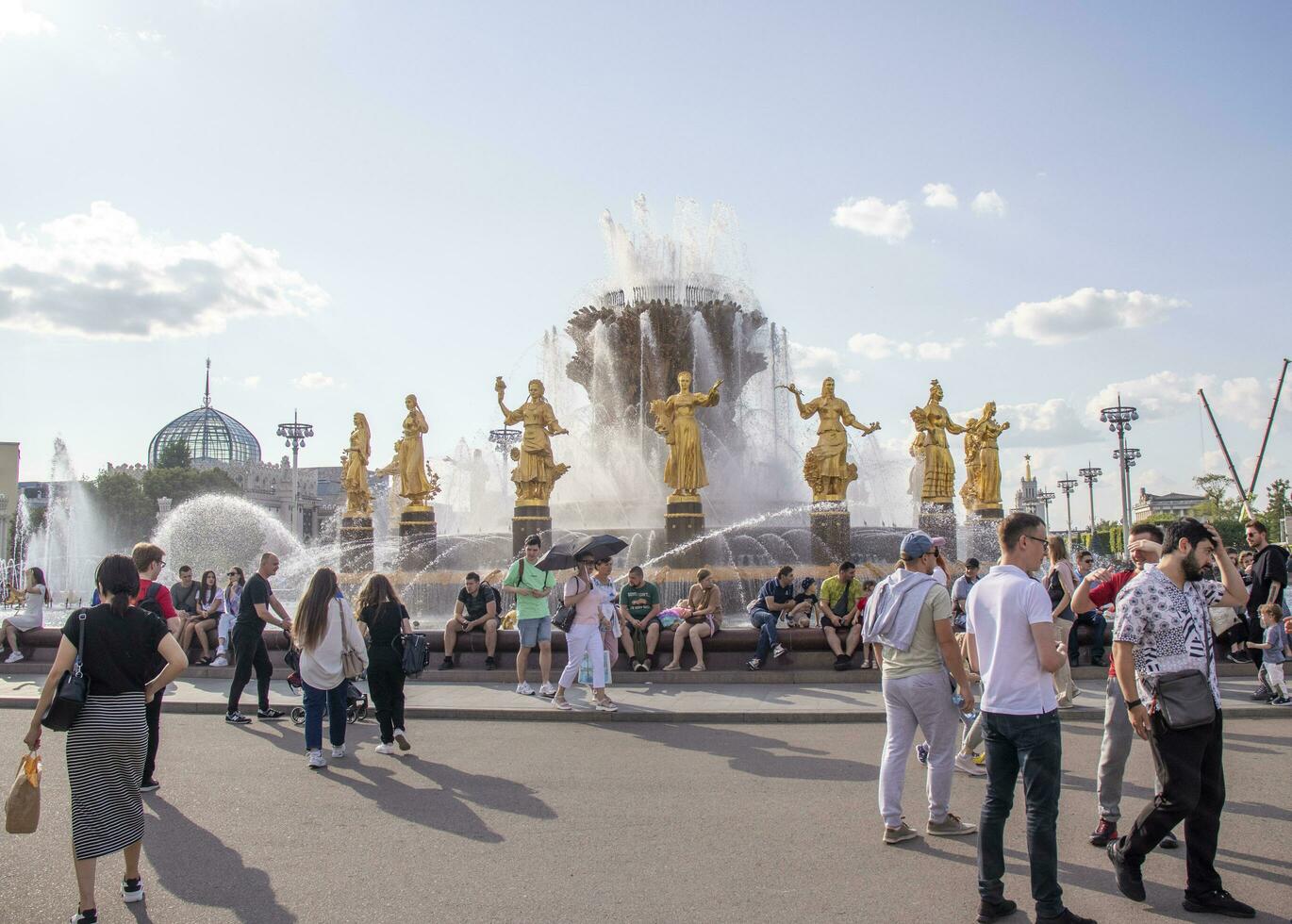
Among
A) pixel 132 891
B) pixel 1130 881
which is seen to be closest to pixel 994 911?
pixel 1130 881

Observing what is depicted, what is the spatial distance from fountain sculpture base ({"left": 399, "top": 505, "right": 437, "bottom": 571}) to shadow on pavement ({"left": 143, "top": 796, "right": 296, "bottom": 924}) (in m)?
15.5

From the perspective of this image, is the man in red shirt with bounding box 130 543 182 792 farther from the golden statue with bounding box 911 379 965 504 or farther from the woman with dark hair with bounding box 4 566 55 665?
the golden statue with bounding box 911 379 965 504

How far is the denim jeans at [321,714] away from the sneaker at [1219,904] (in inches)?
235

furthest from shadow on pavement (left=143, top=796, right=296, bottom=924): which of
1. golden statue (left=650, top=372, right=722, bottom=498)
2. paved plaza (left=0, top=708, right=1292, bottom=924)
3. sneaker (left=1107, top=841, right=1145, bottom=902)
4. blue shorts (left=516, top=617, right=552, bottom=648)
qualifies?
golden statue (left=650, top=372, right=722, bottom=498)

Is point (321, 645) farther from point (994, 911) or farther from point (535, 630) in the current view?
point (994, 911)

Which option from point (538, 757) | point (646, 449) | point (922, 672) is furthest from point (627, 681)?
point (646, 449)

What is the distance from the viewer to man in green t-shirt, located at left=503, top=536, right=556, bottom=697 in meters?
10.9

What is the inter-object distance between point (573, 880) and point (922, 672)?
2.19 metres

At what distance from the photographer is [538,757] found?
8375 millimetres

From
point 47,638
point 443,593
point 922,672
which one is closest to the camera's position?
point 922,672

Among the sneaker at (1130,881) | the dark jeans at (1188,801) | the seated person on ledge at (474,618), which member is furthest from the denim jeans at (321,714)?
the dark jeans at (1188,801)

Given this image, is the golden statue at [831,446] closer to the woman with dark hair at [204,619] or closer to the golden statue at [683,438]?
the golden statue at [683,438]

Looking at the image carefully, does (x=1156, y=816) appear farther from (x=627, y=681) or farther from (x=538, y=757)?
(x=627, y=681)

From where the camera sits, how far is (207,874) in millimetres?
5371
